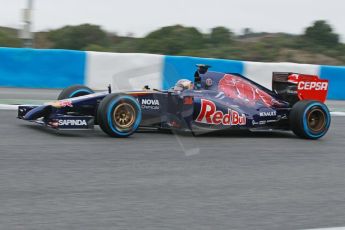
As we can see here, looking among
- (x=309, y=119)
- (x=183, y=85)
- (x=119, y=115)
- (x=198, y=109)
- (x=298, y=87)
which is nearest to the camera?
(x=119, y=115)

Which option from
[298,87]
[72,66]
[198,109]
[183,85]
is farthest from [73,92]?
[72,66]

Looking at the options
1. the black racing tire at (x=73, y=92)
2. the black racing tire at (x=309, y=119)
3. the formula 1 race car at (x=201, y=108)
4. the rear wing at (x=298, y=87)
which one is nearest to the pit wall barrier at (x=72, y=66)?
the rear wing at (x=298, y=87)

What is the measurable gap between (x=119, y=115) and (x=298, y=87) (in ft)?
9.03

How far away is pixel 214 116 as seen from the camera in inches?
314

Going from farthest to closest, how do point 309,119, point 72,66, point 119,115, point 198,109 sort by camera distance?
point 72,66
point 309,119
point 198,109
point 119,115

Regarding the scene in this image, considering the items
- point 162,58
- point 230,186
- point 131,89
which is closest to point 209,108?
point 131,89

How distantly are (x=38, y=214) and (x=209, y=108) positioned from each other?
4116mm

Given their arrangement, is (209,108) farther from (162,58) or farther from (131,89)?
(162,58)

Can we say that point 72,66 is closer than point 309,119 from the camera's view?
No

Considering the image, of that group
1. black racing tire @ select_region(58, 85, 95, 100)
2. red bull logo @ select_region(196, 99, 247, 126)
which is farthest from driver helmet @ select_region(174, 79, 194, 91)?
black racing tire @ select_region(58, 85, 95, 100)

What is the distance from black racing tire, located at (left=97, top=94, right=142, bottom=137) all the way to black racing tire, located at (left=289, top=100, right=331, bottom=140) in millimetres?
2138

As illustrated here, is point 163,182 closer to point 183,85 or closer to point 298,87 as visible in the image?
point 183,85

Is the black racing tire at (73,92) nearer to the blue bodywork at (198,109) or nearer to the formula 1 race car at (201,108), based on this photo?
the formula 1 race car at (201,108)

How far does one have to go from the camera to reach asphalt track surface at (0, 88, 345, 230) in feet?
13.8
